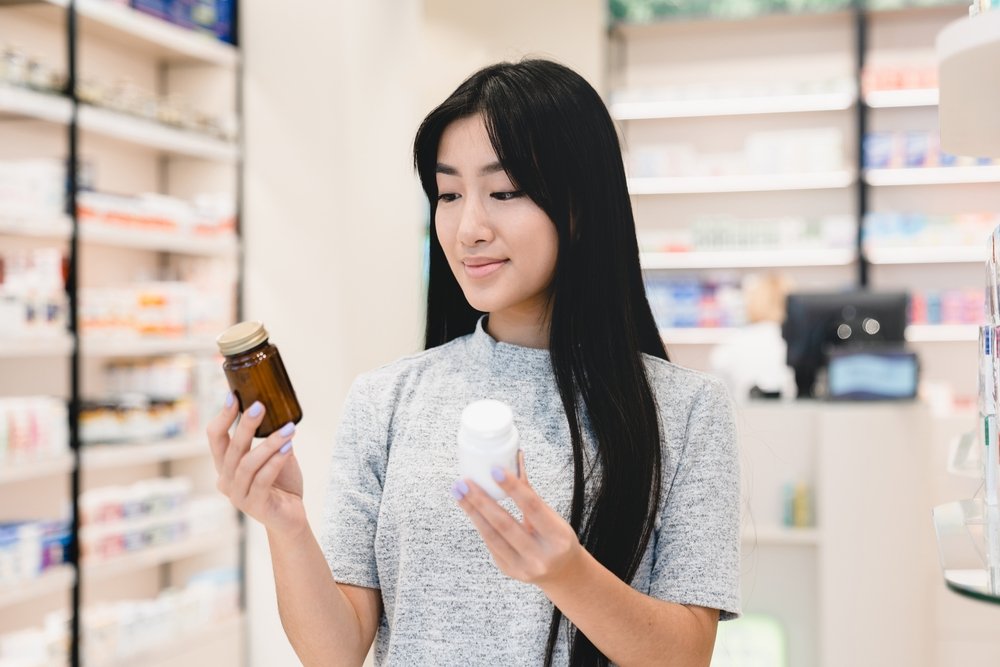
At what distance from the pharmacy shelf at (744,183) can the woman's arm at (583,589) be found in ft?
17.2

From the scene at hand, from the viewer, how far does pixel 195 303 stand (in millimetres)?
4176

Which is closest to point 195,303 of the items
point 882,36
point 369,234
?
point 369,234

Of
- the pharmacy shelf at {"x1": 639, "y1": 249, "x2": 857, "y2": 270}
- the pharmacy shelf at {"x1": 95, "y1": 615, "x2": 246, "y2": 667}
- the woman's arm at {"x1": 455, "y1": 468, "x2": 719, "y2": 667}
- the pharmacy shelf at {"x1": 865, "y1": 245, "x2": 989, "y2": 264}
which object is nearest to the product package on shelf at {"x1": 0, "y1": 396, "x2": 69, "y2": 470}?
the pharmacy shelf at {"x1": 95, "y1": 615, "x2": 246, "y2": 667}

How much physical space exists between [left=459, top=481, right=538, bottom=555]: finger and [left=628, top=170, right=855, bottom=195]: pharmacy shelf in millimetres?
5461

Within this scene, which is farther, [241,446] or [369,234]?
[369,234]

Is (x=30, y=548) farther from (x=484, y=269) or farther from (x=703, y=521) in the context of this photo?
(x=703, y=521)

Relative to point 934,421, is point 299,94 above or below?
above

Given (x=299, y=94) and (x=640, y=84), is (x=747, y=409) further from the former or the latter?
(x=640, y=84)

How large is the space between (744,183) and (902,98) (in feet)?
3.28

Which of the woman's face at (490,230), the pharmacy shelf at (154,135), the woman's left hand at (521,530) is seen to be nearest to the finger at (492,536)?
the woman's left hand at (521,530)

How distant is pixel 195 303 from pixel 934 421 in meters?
2.82

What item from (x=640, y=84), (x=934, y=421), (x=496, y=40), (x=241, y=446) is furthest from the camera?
(x=640, y=84)

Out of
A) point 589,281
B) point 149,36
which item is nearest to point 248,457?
point 589,281

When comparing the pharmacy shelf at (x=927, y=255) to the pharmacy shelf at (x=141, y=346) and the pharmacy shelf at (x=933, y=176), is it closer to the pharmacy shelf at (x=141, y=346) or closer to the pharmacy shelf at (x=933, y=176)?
the pharmacy shelf at (x=933, y=176)
